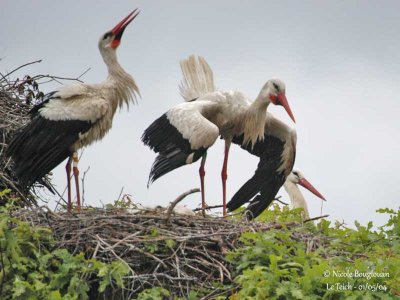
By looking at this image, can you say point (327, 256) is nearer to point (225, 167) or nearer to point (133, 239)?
point (133, 239)

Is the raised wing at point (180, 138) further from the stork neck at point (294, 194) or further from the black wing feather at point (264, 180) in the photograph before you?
the stork neck at point (294, 194)

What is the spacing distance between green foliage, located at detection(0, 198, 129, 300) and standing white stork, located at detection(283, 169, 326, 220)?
505 cm

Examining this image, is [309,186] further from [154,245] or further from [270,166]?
[154,245]

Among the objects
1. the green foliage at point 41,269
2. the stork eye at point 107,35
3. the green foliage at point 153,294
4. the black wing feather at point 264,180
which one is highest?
the stork eye at point 107,35

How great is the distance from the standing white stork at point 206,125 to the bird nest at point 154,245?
130 centimetres

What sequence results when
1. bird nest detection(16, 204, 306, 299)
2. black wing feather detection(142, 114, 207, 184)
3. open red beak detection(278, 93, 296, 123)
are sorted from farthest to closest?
open red beak detection(278, 93, 296, 123), black wing feather detection(142, 114, 207, 184), bird nest detection(16, 204, 306, 299)

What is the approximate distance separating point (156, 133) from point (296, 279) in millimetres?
3049

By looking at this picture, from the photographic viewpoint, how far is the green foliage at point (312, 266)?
23.9 feet

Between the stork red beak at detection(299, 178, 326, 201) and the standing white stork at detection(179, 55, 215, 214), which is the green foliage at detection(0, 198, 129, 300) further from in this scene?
the stork red beak at detection(299, 178, 326, 201)

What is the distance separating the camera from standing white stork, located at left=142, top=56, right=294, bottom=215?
9648 mm

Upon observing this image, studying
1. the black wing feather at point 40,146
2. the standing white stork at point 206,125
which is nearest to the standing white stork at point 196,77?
the standing white stork at point 206,125

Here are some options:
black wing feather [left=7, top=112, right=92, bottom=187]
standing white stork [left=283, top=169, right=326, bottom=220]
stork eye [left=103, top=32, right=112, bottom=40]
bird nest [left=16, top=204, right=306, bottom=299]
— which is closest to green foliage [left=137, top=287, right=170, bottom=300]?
bird nest [left=16, top=204, right=306, bottom=299]

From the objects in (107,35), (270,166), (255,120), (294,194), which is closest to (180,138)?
(255,120)

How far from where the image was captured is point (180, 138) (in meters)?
9.73
